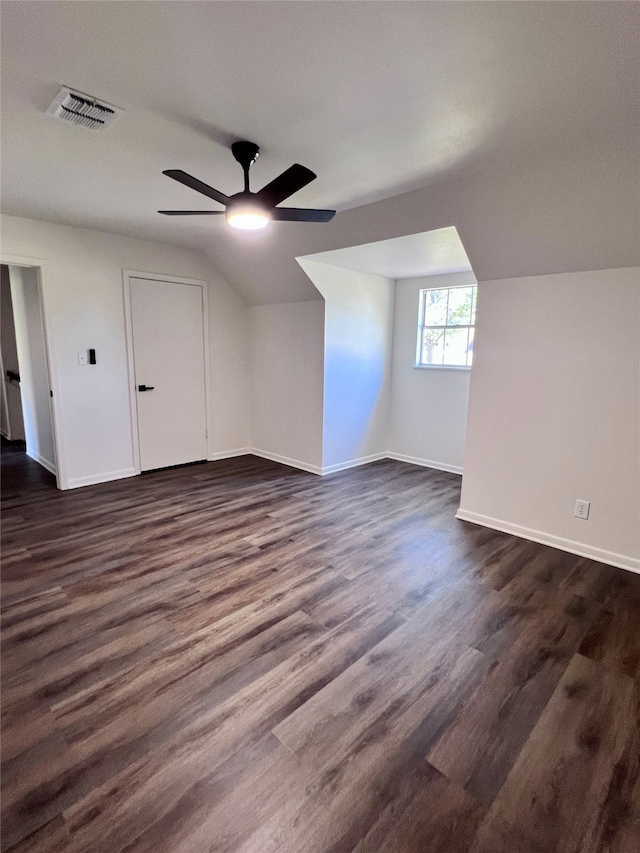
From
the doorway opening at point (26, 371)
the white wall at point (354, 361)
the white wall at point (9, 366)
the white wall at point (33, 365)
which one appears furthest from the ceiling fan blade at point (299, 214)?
the white wall at point (9, 366)

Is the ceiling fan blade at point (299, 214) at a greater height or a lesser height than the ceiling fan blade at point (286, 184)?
lesser

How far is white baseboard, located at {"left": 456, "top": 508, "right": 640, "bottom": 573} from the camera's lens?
2.87 m

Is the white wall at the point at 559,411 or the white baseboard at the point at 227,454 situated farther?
the white baseboard at the point at 227,454

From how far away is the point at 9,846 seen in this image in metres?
1.21

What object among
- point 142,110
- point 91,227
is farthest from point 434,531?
point 91,227

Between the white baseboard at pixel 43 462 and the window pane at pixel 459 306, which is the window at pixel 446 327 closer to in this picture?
the window pane at pixel 459 306

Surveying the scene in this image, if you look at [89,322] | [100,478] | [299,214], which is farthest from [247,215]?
[100,478]

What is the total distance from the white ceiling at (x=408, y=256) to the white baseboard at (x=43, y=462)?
3.62 meters

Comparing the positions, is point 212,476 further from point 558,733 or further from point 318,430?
point 558,733

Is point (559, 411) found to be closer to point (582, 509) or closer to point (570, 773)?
point (582, 509)

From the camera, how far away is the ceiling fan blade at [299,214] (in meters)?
2.37

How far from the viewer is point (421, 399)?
17.6ft

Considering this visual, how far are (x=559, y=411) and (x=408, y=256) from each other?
2082 millimetres

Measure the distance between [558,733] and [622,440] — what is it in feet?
6.48
